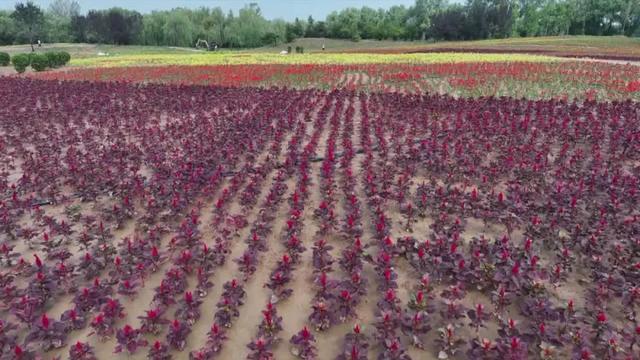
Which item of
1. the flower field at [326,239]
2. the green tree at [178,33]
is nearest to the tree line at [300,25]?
the green tree at [178,33]

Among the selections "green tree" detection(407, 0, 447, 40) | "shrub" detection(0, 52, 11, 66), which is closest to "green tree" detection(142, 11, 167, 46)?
"green tree" detection(407, 0, 447, 40)

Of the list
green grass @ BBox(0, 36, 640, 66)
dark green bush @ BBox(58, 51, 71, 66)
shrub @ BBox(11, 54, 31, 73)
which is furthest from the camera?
green grass @ BBox(0, 36, 640, 66)

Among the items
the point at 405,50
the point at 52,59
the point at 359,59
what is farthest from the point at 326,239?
the point at 405,50

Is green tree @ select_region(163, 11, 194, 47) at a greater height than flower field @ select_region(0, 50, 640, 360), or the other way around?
green tree @ select_region(163, 11, 194, 47)

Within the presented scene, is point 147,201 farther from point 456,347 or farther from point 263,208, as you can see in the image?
point 456,347

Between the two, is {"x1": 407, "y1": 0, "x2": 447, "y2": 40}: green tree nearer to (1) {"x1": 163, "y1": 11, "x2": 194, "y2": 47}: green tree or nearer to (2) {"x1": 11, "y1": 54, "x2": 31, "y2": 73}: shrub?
(1) {"x1": 163, "y1": 11, "x2": 194, "y2": 47}: green tree

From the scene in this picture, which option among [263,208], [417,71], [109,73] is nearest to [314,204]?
[263,208]

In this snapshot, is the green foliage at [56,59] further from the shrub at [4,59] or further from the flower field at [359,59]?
the shrub at [4,59]
